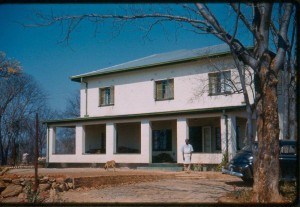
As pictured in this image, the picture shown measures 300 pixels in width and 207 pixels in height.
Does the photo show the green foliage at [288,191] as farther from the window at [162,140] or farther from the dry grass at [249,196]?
the window at [162,140]

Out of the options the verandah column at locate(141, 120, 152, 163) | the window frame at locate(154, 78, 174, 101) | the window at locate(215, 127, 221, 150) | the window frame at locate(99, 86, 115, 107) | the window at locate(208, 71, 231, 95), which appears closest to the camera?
the window at locate(208, 71, 231, 95)

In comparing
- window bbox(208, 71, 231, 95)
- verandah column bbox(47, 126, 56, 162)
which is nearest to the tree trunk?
window bbox(208, 71, 231, 95)

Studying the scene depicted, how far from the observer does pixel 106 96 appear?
23500mm

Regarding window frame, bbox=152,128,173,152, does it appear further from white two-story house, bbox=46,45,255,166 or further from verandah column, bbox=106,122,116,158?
verandah column, bbox=106,122,116,158

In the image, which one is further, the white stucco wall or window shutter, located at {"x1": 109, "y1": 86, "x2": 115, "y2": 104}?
window shutter, located at {"x1": 109, "y1": 86, "x2": 115, "y2": 104}

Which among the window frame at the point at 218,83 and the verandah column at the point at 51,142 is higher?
the window frame at the point at 218,83

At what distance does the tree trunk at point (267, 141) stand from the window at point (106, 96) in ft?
50.0

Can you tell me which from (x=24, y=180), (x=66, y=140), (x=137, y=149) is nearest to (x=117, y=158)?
(x=137, y=149)

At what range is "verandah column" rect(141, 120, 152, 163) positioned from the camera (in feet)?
64.5

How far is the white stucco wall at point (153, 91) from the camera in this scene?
1927 centimetres

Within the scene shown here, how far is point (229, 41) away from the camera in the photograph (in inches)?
351

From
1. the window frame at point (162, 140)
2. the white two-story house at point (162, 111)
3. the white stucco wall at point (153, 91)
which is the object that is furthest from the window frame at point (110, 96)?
the window frame at point (162, 140)

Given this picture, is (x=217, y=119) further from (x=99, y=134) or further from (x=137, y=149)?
(x=99, y=134)

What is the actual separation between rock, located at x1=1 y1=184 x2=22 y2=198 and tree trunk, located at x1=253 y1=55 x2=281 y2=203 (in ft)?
22.3
